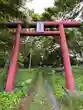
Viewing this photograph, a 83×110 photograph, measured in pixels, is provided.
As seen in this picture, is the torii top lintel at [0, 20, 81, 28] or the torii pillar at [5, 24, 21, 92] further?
the torii top lintel at [0, 20, 81, 28]

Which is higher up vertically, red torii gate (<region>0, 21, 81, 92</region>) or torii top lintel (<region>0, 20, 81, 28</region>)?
torii top lintel (<region>0, 20, 81, 28</region>)

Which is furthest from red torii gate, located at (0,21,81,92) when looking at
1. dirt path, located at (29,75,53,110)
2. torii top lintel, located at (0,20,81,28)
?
dirt path, located at (29,75,53,110)

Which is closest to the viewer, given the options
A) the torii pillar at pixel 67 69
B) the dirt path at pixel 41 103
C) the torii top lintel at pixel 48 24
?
the dirt path at pixel 41 103

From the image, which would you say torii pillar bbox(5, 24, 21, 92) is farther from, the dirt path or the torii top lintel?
the dirt path

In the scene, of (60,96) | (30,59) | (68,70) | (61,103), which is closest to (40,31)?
(68,70)

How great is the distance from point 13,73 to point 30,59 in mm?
7434

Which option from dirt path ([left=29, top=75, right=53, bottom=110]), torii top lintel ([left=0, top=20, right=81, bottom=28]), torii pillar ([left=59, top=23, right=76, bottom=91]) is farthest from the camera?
torii top lintel ([left=0, top=20, right=81, bottom=28])

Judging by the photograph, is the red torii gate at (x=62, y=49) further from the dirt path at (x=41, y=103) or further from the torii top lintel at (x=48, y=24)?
the dirt path at (x=41, y=103)

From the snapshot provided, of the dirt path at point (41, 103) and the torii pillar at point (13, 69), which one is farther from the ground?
the torii pillar at point (13, 69)

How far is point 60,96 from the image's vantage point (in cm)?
488

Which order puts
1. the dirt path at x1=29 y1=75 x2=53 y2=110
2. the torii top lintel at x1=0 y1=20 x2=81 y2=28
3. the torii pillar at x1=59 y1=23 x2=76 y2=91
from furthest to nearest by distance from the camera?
the torii top lintel at x1=0 y1=20 x2=81 y2=28 → the torii pillar at x1=59 y1=23 x2=76 y2=91 → the dirt path at x1=29 y1=75 x2=53 y2=110

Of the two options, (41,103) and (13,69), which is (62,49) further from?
(41,103)

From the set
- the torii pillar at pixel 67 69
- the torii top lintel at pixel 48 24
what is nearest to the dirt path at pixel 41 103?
the torii pillar at pixel 67 69

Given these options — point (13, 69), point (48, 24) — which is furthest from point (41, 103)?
point (48, 24)
